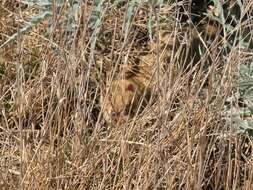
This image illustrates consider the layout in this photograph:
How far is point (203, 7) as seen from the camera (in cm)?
231

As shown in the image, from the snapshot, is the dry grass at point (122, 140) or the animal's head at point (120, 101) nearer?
the dry grass at point (122, 140)

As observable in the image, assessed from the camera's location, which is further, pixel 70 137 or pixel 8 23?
pixel 8 23

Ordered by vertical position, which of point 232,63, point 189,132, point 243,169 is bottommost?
point 243,169

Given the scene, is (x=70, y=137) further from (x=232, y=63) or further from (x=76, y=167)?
(x=232, y=63)

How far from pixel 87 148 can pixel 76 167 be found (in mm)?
58

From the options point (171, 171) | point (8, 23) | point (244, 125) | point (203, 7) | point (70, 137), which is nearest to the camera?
point (171, 171)

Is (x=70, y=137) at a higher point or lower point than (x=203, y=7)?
lower

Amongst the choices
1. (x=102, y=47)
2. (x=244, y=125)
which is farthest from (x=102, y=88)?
(x=102, y=47)

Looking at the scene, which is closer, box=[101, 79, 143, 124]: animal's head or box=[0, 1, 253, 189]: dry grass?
box=[0, 1, 253, 189]: dry grass

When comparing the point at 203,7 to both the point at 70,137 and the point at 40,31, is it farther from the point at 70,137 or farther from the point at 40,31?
the point at 70,137

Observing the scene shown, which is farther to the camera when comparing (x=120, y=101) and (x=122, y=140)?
(x=120, y=101)

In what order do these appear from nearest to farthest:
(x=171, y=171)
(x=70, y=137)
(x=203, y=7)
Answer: (x=171, y=171) < (x=70, y=137) < (x=203, y=7)

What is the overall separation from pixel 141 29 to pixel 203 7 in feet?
1.13

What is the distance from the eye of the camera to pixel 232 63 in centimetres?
159
